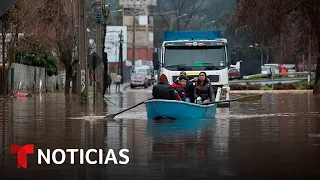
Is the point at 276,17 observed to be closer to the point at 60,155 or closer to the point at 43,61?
the point at 43,61

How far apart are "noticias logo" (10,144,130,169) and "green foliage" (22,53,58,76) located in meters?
54.0

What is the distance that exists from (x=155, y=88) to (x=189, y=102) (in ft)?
4.77

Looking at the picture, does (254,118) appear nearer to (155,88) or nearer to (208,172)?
(155,88)

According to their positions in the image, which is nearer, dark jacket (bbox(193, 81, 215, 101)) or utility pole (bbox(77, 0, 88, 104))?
dark jacket (bbox(193, 81, 215, 101))

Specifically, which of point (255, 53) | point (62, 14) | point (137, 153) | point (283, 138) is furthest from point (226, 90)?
point (255, 53)

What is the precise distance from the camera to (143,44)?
5851 inches

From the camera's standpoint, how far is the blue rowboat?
24350 mm

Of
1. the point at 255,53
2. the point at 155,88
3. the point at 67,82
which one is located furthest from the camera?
the point at 255,53

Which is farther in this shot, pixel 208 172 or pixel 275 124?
pixel 275 124

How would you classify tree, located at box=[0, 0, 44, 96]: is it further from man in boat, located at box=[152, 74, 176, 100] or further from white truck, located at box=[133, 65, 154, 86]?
white truck, located at box=[133, 65, 154, 86]

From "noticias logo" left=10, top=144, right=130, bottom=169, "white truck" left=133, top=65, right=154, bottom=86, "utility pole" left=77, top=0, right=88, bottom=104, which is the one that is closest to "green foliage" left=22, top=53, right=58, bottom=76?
"white truck" left=133, top=65, right=154, bottom=86

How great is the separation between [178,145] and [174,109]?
27.6ft

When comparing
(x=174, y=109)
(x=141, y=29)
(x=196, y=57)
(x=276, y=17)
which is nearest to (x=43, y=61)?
(x=276, y=17)

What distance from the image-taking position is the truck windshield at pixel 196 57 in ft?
124
